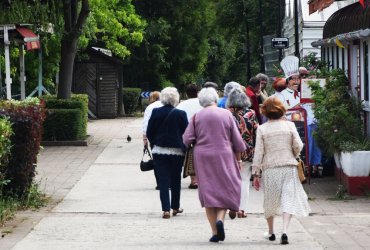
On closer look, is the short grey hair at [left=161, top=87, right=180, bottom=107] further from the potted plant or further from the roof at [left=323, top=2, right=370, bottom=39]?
the roof at [left=323, top=2, right=370, bottom=39]

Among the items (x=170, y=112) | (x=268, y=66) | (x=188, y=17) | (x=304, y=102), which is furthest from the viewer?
(x=188, y=17)

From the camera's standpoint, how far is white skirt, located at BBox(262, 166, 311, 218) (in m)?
10.8

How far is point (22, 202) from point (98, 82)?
27.4 metres

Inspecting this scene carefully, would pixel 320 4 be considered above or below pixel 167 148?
above

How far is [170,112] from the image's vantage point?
43.4 feet

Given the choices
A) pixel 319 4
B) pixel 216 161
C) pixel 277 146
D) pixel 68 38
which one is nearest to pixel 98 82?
pixel 68 38

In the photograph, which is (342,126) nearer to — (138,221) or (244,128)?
(244,128)

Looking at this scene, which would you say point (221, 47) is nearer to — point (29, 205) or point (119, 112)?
point (119, 112)

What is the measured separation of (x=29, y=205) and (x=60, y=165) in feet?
21.7

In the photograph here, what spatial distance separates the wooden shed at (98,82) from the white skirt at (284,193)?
30.5 meters

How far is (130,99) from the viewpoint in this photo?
1734 inches

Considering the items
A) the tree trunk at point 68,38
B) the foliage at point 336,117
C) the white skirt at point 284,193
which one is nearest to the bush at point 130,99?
the tree trunk at point 68,38

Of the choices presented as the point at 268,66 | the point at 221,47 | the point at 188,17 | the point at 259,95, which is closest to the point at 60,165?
the point at 259,95

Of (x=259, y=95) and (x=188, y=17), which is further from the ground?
(x=188, y=17)
